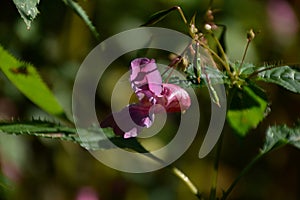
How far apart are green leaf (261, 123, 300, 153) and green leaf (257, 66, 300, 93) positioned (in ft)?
0.37

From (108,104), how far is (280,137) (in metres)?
1.07

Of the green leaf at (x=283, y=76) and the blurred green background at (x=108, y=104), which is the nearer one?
the green leaf at (x=283, y=76)

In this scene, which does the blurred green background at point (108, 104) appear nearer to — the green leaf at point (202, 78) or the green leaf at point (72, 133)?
the green leaf at point (72, 133)

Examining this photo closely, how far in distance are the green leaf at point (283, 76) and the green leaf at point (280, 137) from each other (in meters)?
0.11

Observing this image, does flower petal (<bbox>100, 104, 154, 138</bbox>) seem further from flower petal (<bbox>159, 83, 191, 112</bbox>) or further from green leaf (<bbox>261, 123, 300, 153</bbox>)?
green leaf (<bbox>261, 123, 300, 153</bbox>)

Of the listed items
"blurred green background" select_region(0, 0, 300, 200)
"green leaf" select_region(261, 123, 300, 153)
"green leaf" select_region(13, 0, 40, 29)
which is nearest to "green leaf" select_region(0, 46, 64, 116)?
"green leaf" select_region(13, 0, 40, 29)

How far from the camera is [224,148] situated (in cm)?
247

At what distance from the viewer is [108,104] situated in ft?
7.41

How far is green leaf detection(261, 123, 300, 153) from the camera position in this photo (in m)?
1.21

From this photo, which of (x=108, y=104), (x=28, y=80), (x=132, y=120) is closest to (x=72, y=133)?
(x=132, y=120)

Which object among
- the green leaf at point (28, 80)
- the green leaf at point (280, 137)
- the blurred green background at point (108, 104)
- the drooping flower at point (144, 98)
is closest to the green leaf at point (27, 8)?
the drooping flower at point (144, 98)

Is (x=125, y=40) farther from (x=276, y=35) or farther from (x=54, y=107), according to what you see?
(x=276, y=35)

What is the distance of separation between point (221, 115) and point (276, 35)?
4.43 feet

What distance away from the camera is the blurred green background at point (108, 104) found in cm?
204
